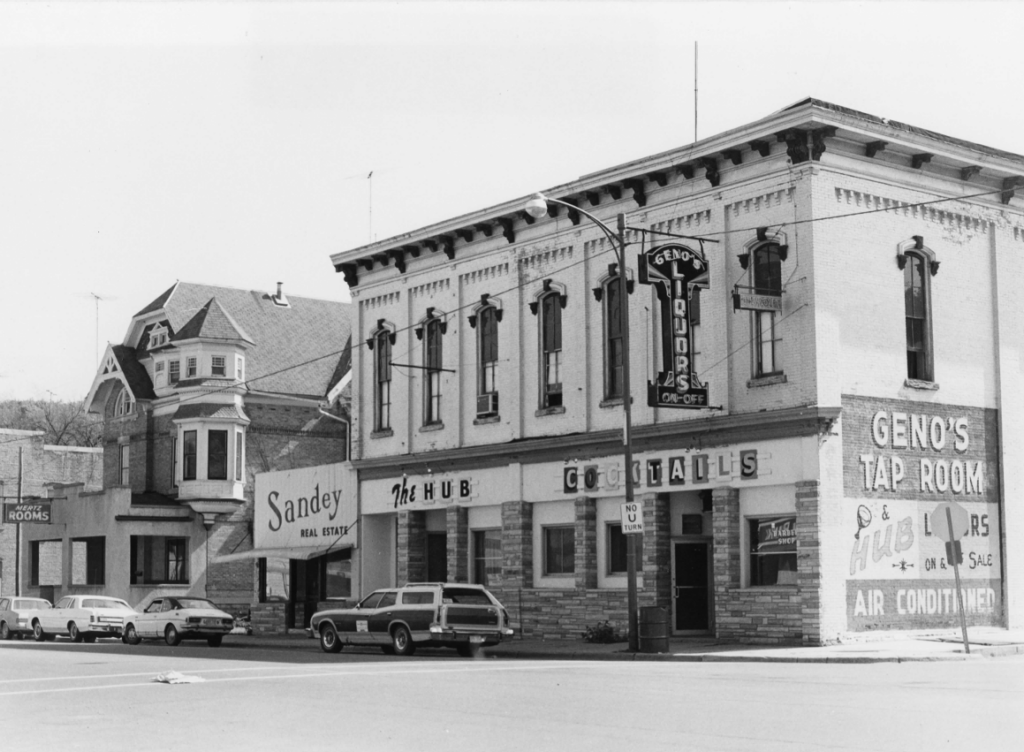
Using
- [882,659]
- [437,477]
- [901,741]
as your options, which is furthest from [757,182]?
[901,741]

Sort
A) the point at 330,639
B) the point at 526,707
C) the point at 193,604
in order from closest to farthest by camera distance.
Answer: the point at 526,707 < the point at 330,639 < the point at 193,604

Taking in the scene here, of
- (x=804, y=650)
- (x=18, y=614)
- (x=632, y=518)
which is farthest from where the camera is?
(x=18, y=614)

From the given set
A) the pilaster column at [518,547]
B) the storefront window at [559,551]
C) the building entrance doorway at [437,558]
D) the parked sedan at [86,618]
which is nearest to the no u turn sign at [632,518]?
the storefront window at [559,551]

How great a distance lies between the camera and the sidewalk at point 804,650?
77.9ft

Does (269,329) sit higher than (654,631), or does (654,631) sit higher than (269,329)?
(269,329)

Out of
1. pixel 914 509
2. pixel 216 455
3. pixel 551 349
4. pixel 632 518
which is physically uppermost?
pixel 551 349

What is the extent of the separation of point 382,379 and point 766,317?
47.5ft

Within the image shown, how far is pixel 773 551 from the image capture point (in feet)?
92.0

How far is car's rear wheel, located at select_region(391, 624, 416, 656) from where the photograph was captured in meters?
28.2

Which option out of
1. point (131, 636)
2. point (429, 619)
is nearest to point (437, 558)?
point (131, 636)

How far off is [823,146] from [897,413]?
215 inches

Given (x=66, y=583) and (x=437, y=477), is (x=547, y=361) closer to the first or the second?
(x=437, y=477)

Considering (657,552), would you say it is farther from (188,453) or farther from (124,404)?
(124,404)

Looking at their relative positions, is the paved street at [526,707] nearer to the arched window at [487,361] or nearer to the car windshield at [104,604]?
the arched window at [487,361]
